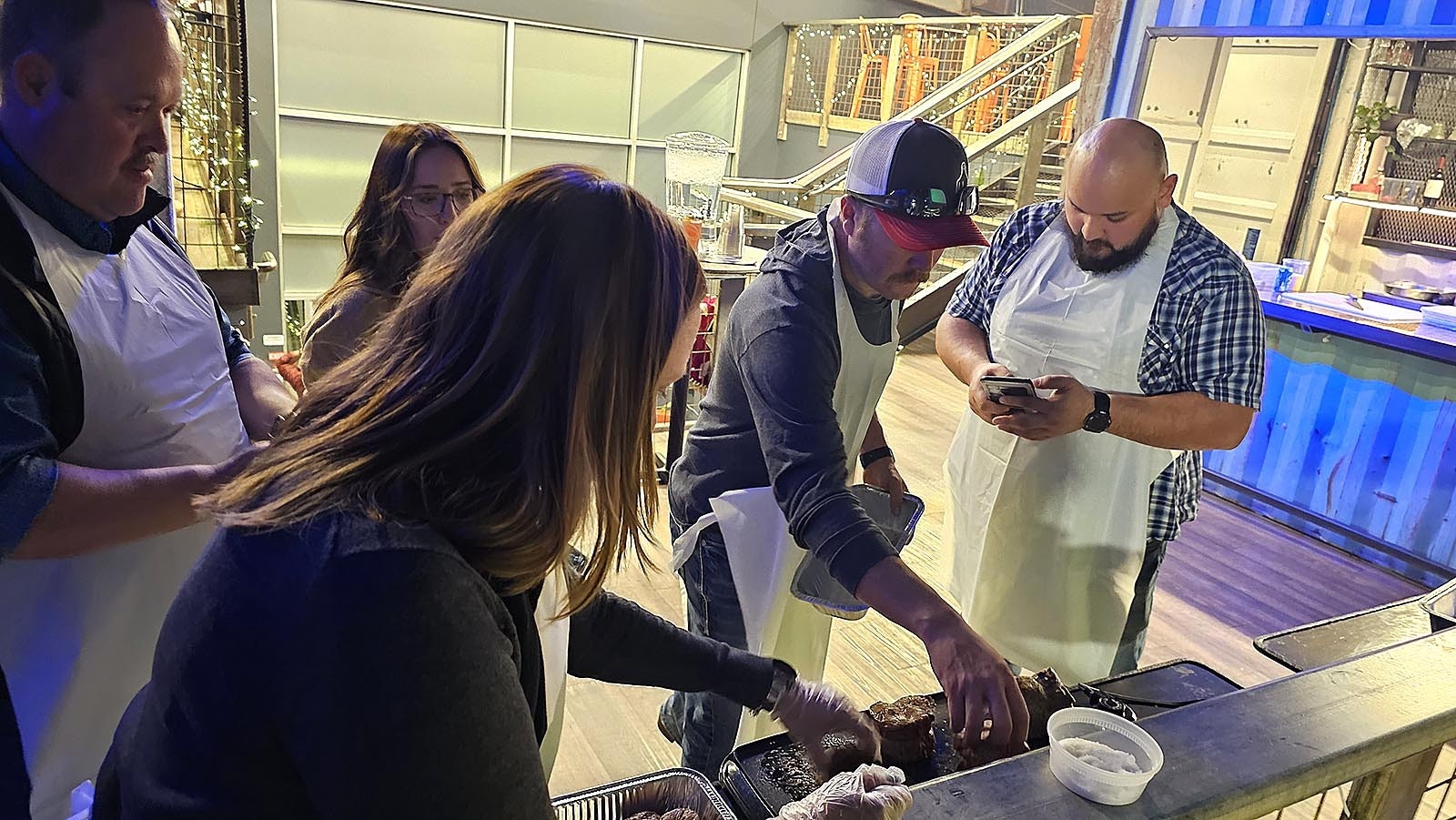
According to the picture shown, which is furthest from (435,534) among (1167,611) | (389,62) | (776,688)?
(389,62)

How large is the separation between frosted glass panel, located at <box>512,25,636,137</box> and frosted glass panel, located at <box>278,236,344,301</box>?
193 centimetres

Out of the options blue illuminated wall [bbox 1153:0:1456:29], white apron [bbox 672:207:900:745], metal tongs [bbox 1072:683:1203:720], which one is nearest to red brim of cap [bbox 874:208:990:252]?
white apron [bbox 672:207:900:745]

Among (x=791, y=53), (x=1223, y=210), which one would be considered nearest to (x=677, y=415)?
(x=1223, y=210)

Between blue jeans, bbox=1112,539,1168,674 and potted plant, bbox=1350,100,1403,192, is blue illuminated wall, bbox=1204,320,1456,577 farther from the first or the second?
blue jeans, bbox=1112,539,1168,674

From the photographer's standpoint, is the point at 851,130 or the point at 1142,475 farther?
the point at 851,130

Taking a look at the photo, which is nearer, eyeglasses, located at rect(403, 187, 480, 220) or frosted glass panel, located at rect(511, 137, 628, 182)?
eyeglasses, located at rect(403, 187, 480, 220)

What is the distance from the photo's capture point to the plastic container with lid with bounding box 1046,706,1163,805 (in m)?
0.88

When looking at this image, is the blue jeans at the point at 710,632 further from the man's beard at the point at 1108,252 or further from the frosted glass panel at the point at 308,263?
the frosted glass panel at the point at 308,263

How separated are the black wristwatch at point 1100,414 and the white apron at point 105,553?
1.57 metres

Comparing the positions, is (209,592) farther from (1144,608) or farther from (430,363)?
(1144,608)

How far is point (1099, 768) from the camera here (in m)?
0.90

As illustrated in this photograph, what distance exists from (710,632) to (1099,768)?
39.1 inches

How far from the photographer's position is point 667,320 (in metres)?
0.78

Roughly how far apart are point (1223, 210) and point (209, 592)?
6.74 meters
